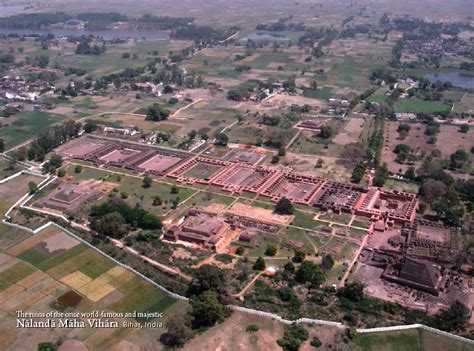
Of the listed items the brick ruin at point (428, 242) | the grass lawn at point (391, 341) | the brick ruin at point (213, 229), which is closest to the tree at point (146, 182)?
the brick ruin at point (213, 229)

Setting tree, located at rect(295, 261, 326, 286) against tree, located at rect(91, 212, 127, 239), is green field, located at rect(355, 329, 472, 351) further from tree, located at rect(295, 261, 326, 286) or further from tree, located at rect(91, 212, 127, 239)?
tree, located at rect(91, 212, 127, 239)

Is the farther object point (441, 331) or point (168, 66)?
point (168, 66)

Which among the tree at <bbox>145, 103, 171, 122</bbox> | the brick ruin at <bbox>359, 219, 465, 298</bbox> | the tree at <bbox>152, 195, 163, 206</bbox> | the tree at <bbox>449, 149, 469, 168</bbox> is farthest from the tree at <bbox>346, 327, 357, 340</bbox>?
the tree at <bbox>145, 103, 171, 122</bbox>

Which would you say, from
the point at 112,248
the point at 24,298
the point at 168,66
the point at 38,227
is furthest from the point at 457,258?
the point at 168,66

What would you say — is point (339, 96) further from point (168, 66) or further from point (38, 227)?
point (38, 227)

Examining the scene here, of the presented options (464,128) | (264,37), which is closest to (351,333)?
(464,128)

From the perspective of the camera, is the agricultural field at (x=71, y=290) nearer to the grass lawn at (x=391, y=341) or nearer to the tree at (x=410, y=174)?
the grass lawn at (x=391, y=341)
